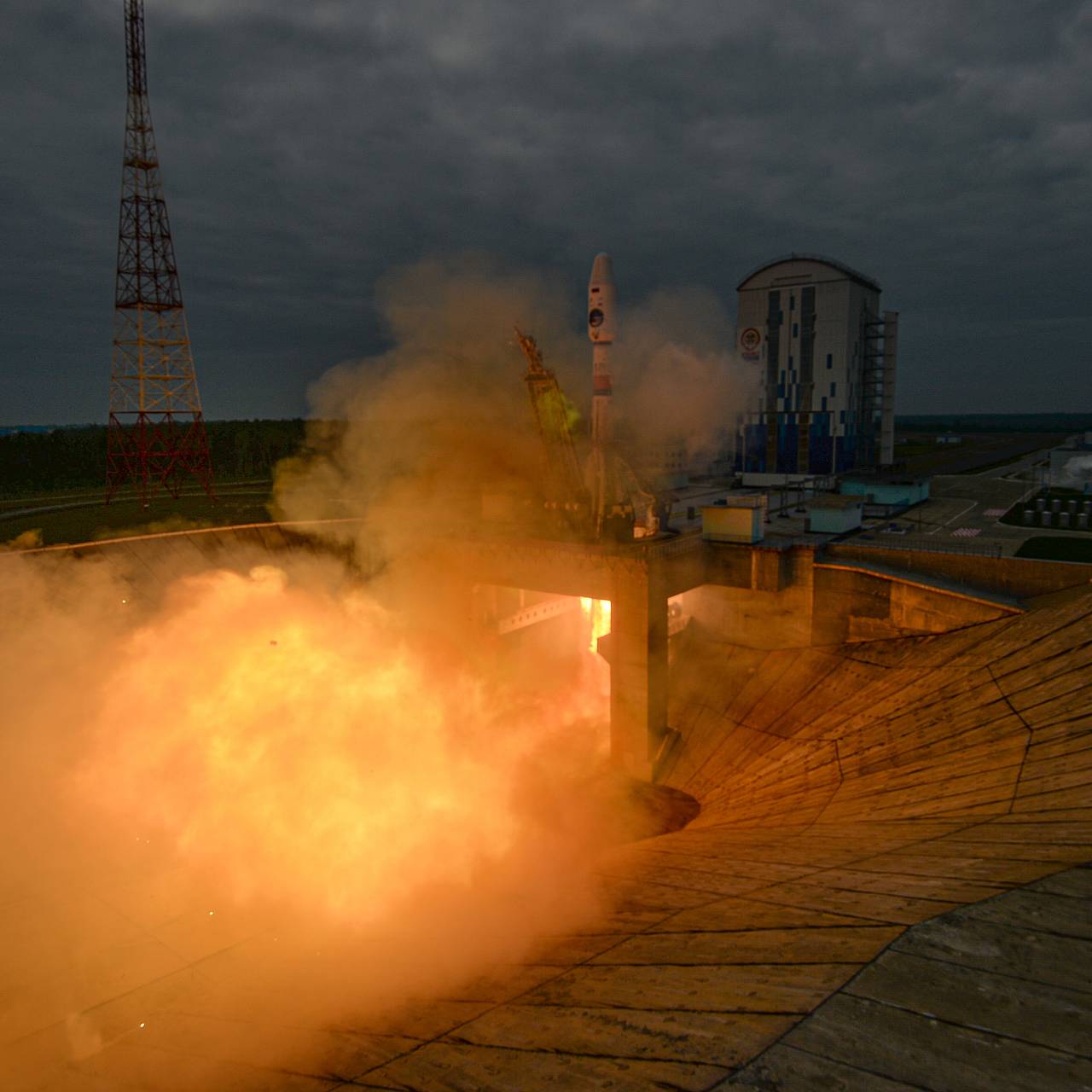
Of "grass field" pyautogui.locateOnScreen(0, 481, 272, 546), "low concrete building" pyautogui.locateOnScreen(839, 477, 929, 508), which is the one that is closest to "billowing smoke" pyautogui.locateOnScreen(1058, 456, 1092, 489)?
"low concrete building" pyautogui.locateOnScreen(839, 477, 929, 508)

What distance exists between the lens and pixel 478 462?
36.4 m

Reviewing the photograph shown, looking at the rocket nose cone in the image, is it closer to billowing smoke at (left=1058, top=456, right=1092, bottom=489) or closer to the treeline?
billowing smoke at (left=1058, top=456, right=1092, bottom=489)

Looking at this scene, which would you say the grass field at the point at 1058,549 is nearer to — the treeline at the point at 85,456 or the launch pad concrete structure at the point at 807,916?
the launch pad concrete structure at the point at 807,916

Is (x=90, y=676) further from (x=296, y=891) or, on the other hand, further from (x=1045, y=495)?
(x=1045, y=495)

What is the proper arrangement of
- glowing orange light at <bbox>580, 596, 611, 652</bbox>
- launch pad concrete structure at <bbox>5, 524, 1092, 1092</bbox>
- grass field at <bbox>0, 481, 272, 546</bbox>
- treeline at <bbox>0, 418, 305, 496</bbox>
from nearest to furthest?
launch pad concrete structure at <bbox>5, 524, 1092, 1092</bbox> → grass field at <bbox>0, 481, 272, 546</bbox> → glowing orange light at <bbox>580, 596, 611, 652</bbox> → treeline at <bbox>0, 418, 305, 496</bbox>

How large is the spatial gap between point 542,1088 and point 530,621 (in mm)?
29234

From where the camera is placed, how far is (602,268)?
104 ft

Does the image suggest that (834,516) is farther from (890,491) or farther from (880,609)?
(890,491)

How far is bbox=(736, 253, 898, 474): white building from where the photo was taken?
2048 inches

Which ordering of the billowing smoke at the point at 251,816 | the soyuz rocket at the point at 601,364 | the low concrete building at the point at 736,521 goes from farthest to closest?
the soyuz rocket at the point at 601,364, the low concrete building at the point at 736,521, the billowing smoke at the point at 251,816

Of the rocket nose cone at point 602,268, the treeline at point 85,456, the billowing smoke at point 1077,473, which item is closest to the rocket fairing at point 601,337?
the rocket nose cone at point 602,268

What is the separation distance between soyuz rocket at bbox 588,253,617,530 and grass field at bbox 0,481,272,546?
17231 millimetres

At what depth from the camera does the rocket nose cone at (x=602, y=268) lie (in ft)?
104

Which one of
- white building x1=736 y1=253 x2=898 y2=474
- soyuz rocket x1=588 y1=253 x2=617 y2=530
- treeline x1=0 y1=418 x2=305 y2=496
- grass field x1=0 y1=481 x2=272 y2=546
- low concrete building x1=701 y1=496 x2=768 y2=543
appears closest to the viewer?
low concrete building x1=701 y1=496 x2=768 y2=543
